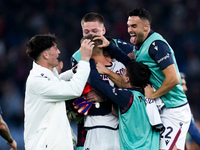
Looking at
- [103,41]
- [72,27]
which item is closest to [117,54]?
[103,41]

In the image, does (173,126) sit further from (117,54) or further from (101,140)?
(117,54)

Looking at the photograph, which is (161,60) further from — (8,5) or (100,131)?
(8,5)

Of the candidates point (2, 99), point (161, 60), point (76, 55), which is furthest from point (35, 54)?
point (2, 99)

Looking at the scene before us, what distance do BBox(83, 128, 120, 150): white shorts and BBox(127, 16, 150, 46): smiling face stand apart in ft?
3.56

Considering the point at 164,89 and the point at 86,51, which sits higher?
the point at 86,51

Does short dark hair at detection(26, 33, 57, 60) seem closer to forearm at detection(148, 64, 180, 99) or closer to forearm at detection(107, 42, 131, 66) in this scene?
forearm at detection(107, 42, 131, 66)

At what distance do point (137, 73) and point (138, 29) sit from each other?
21.8 inches

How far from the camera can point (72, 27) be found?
12.9m

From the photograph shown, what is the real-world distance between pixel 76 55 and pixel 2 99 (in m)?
6.50

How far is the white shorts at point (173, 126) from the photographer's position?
4492 mm

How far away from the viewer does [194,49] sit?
487 inches

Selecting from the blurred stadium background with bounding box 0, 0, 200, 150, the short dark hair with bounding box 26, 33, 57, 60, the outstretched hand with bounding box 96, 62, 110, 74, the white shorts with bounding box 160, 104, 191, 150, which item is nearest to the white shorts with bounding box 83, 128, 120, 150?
the white shorts with bounding box 160, 104, 191, 150

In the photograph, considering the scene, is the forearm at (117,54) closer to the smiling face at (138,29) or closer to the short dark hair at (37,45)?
the smiling face at (138,29)

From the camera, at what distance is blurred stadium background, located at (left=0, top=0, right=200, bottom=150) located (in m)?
11.4
